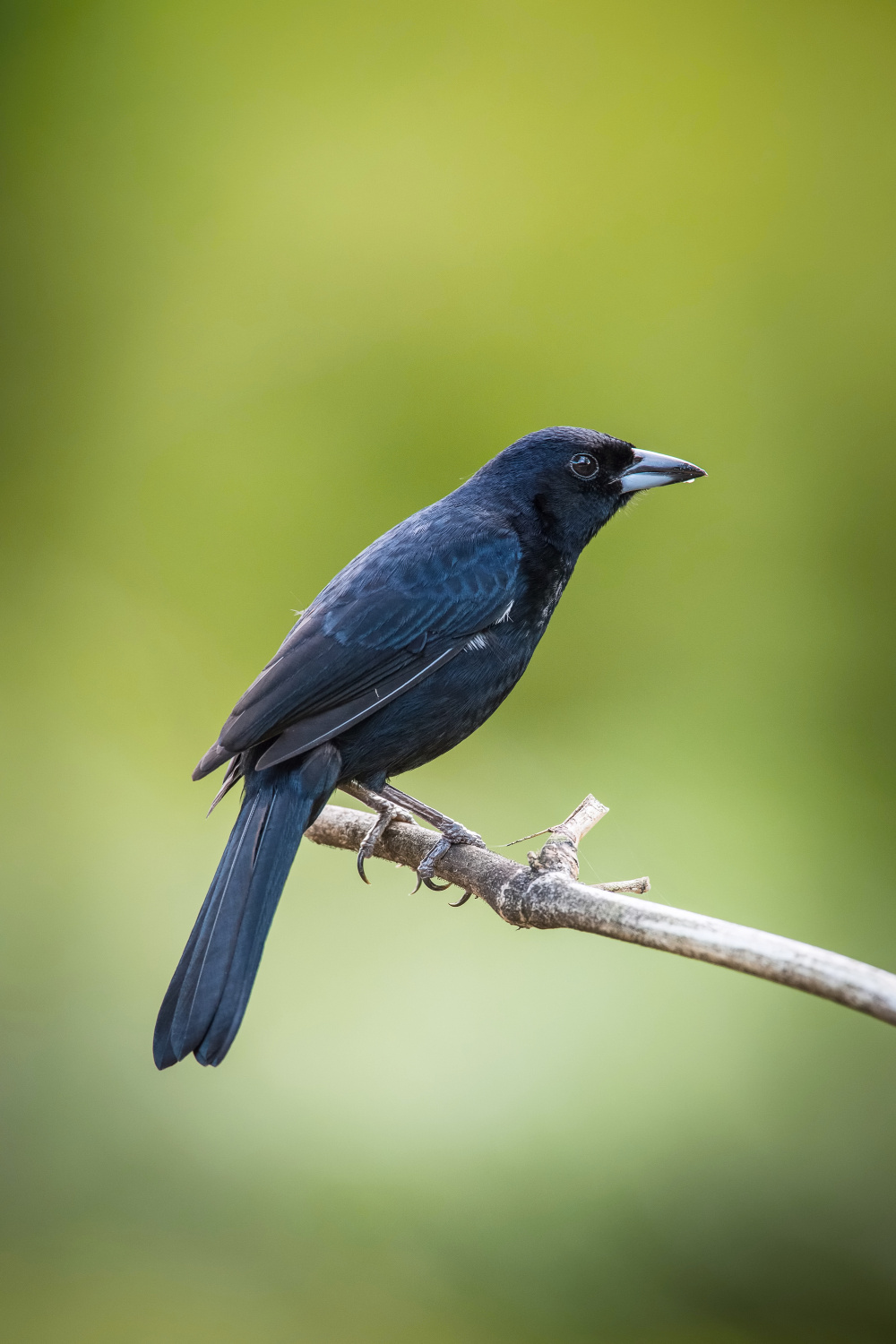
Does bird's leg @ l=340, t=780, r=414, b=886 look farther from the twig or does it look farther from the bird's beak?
the bird's beak

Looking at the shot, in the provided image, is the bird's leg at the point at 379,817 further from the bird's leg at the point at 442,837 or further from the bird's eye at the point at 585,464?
the bird's eye at the point at 585,464

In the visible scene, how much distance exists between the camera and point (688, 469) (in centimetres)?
272

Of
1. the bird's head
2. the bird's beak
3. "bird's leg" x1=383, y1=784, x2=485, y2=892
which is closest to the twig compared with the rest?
"bird's leg" x1=383, y1=784, x2=485, y2=892

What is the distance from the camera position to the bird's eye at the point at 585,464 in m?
2.67

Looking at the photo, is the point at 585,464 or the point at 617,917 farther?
the point at 585,464

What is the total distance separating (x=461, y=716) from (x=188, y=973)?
31.8 inches

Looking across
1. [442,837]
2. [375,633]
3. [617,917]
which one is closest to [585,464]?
[375,633]

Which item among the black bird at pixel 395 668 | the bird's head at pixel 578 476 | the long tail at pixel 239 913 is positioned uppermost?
the bird's head at pixel 578 476

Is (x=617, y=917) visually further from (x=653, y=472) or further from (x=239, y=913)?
(x=653, y=472)

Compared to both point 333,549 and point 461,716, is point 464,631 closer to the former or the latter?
point 461,716

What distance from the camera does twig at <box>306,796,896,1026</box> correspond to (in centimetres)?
138

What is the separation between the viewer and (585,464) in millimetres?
2676

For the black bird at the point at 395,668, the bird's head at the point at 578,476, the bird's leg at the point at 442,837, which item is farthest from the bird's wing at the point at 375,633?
the bird's leg at the point at 442,837

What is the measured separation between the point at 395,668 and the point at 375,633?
86 millimetres
